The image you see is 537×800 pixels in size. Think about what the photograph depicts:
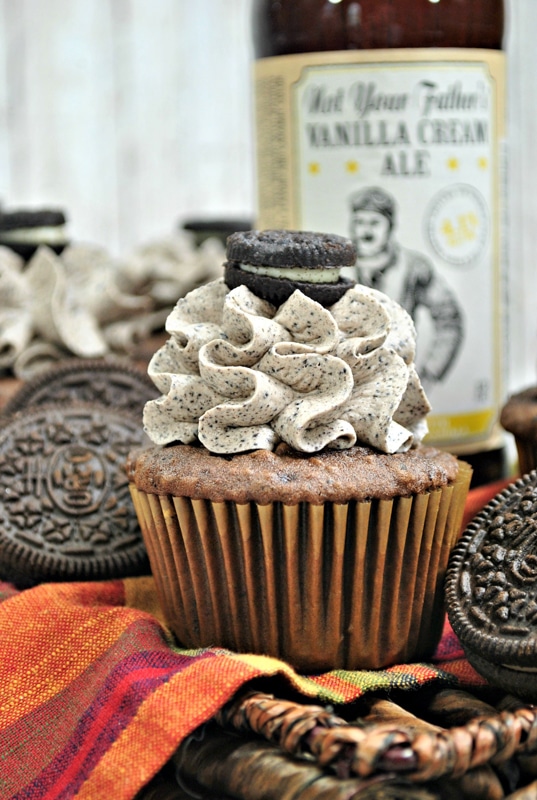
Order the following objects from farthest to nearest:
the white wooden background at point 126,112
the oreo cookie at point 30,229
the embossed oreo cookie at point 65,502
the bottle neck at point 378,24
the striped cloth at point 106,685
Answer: the white wooden background at point 126,112 → the oreo cookie at point 30,229 → the bottle neck at point 378,24 → the embossed oreo cookie at point 65,502 → the striped cloth at point 106,685

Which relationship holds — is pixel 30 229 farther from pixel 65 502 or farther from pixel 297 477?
pixel 297 477

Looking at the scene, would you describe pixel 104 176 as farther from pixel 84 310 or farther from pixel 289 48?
pixel 289 48

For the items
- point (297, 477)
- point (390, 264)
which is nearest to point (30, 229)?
point (390, 264)

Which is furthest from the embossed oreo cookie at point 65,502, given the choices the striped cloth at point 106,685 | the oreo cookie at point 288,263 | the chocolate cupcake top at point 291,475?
the oreo cookie at point 288,263


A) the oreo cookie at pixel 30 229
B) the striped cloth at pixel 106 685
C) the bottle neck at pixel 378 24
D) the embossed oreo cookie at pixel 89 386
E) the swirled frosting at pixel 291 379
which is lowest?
the striped cloth at pixel 106 685

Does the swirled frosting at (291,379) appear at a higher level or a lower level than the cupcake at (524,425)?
higher

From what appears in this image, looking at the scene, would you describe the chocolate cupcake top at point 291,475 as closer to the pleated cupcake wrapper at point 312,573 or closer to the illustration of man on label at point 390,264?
the pleated cupcake wrapper at point 312,573

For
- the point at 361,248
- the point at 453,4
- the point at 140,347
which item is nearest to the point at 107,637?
the point at 361,248

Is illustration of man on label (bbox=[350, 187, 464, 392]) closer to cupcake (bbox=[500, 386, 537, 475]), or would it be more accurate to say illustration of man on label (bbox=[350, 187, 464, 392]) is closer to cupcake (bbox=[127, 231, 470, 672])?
cupcake (bbox=[500, 386, 537, 475])

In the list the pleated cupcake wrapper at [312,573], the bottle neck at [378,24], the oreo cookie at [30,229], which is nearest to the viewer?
the pleated cupcake wrapper at [312,573]
